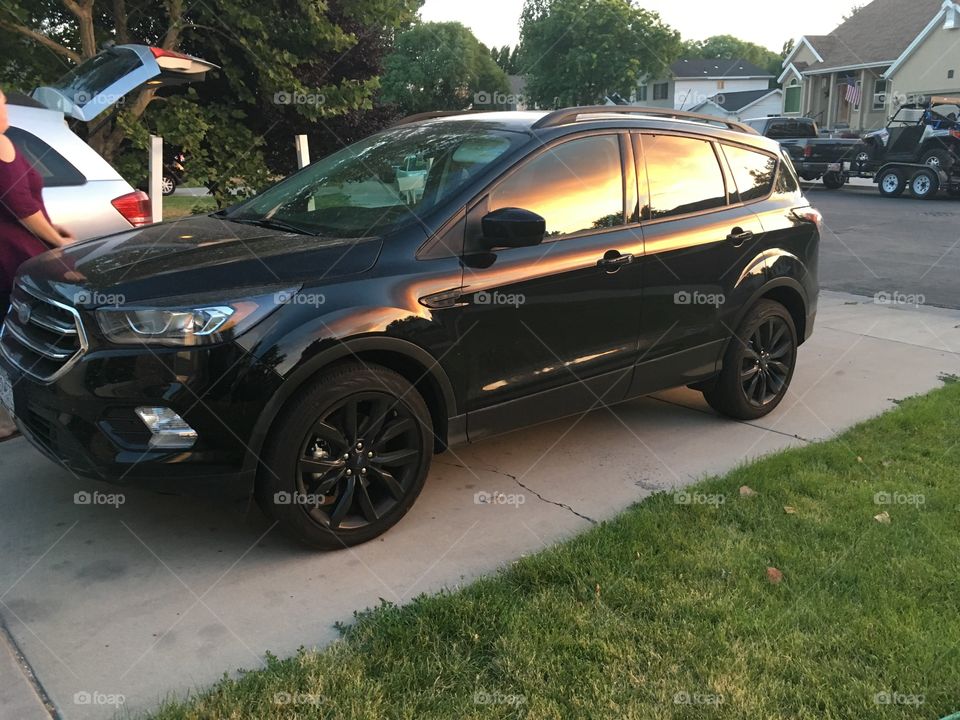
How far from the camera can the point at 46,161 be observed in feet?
17.0

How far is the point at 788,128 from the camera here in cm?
2477

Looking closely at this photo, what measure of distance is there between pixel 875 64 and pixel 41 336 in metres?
40.5

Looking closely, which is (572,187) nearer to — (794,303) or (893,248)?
(794,303)

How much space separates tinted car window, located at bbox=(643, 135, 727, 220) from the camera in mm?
4551

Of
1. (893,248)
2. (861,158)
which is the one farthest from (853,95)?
(893,248)

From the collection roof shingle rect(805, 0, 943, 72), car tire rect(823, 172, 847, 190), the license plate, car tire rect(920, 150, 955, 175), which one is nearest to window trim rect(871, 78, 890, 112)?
roof shingle rect(805, 0, 943, 72)

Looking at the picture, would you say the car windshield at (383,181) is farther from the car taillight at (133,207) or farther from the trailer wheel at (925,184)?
the trailer wheel at (925,184)

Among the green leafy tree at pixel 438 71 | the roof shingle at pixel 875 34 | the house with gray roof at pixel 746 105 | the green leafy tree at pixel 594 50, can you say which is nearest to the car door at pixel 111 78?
the roof shingle at pixel 875 34

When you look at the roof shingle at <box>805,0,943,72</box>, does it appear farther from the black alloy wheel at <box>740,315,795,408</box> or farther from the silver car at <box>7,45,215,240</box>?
the silver car at <box>7,45,215,240</box>

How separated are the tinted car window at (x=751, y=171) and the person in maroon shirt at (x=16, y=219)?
419cm

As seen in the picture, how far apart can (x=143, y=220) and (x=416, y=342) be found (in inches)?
115

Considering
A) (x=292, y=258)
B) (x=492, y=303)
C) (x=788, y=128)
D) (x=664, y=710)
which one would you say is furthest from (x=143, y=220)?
(x=788, y=128)

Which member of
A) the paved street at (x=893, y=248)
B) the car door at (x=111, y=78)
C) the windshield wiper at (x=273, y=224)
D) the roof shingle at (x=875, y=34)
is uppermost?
the roof shingle at (x=875, y=34)

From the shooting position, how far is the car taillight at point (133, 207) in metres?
5.36
